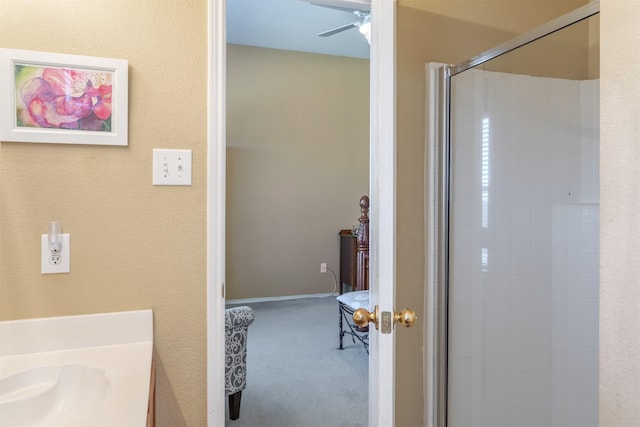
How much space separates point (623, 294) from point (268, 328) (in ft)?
9.78

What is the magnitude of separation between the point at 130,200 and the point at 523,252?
5.38 feet

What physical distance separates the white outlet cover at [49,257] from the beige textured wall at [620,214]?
4.81 ft

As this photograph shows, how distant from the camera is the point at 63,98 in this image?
119 cm

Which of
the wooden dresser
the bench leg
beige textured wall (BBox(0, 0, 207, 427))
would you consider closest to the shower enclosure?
beige textured wall (BBox(0, 0, 207, 427))

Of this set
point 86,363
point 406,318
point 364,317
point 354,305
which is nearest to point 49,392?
point 86,363

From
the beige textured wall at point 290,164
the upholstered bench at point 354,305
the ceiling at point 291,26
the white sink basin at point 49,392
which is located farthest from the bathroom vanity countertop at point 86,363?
the beige textured wall at point 290,164

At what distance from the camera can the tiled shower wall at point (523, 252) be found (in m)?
1.70

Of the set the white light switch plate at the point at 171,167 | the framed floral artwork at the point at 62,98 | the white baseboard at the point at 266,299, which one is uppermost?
the framed floral artwork at the point at 62,98

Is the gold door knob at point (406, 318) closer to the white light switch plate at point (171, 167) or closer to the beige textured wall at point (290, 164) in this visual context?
the white light switch plate at point (171, 167)

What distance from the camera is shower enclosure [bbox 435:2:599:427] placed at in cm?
167

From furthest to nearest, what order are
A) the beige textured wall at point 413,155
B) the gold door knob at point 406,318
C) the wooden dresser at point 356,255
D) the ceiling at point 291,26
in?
the wooden dresser at point 356,255 < the ceiling at point 291,26 < the beige textured wall at point 413,155 < the gold door knob at point 406,318

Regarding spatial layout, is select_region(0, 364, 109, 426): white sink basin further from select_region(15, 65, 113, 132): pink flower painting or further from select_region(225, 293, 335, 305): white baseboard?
select_region(225, 293, 335, 305): white baseboard

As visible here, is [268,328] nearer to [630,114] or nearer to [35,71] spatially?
[35,71]

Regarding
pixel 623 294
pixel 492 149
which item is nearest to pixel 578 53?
pixel 492 149
